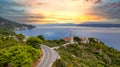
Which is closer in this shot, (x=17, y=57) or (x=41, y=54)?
(x=17, y=57)

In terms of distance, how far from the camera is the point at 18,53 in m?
36.3


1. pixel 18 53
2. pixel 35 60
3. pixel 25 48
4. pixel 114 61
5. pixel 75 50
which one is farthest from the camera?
pixel 114 61

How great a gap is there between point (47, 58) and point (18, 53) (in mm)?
11482

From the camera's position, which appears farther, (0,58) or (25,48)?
(25,48)

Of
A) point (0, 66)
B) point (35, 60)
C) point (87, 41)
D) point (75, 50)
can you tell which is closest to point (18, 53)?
point (0, 66)

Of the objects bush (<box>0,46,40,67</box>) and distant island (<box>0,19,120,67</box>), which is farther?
distant island (<box>0,19,120,67</box>)

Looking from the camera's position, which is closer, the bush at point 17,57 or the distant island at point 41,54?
the bush at point 17,57

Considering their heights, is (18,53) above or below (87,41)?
above

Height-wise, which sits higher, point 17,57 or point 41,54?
point 17,57

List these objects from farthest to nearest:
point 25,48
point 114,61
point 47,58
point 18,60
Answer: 1. point 114,61
2. point 47,58
3. point 25,48
4. point 18,60

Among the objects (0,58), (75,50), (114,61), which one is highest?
(0,58)

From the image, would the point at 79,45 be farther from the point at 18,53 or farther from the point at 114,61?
the point at 18,53

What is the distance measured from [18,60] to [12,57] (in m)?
1.78

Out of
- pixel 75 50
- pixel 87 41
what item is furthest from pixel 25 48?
pixel 87 41
